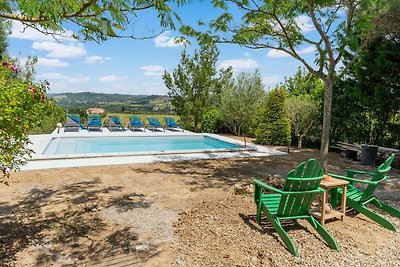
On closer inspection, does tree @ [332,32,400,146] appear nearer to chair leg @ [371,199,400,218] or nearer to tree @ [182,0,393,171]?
tree @ [182,0,393,171]

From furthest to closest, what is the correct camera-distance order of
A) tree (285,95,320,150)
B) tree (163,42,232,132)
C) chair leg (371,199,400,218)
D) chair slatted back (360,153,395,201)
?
tree (163,42,232,132), tree (285,95,320,150), chair leg (371,199,400,218), chair slatted back (360,153,395,201)

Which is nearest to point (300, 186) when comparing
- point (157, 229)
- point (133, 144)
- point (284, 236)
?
point (284, 236)

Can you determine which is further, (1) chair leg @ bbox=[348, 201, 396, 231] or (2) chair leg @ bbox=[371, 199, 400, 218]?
(2) chair leg @ bbox=[371, 199, 400, 218]

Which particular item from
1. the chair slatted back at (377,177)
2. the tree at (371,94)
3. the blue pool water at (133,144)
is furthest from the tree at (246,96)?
the chair slatted back at (377,177)

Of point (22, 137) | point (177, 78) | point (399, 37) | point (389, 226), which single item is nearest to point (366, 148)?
point (399, 37)

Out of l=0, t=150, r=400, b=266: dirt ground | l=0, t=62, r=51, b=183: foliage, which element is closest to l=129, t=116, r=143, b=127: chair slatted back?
l=0, t=150, r=400, b=266: dirt ground

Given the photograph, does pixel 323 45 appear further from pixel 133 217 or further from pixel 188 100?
pixel 188 100

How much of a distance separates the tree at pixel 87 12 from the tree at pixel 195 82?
15.4 metres

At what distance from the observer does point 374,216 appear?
15.1 feet

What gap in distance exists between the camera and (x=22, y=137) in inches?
123

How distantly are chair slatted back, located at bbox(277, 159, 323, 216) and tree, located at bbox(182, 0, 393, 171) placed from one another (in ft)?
7.43

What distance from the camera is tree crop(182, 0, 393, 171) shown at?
620cm

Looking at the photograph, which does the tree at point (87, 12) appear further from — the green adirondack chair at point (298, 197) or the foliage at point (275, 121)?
the foliage at point (275, 121)

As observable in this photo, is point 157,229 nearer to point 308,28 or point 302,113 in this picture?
point 308,28
